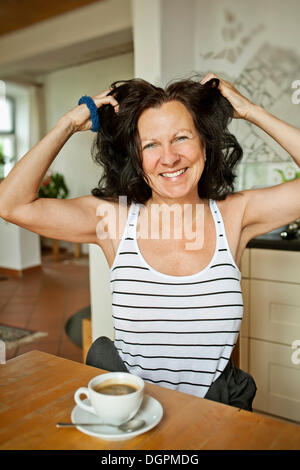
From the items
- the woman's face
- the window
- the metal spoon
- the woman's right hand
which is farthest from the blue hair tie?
the window

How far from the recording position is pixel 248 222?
1268mm

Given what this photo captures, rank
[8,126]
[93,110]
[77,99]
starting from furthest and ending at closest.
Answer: [8,126] < [77,99] < [93,110]

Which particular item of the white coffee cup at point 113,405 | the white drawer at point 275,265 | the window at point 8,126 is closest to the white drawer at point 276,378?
the white drawer at point 275,265

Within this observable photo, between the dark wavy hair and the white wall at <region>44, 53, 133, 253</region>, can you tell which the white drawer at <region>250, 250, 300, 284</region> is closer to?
the dark wavy hair

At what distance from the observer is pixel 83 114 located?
1.18 m

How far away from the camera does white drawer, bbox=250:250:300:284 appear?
6.67ft

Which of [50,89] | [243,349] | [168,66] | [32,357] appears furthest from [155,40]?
[50,89]

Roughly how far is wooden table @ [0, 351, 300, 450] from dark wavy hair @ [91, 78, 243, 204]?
0.62 m

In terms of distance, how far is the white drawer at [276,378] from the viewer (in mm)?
2076

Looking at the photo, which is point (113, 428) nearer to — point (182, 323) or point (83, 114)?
point (182, 323)

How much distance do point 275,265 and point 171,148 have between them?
115 centimetres

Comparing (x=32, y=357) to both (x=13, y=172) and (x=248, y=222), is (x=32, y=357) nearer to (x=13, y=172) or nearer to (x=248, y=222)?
(x=13, y=172)

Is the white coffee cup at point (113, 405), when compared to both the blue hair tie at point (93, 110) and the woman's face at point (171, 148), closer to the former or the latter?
the woman's face at point (171, 148)

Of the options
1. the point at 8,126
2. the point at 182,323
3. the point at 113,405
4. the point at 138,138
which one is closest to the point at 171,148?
the point at 138,138
